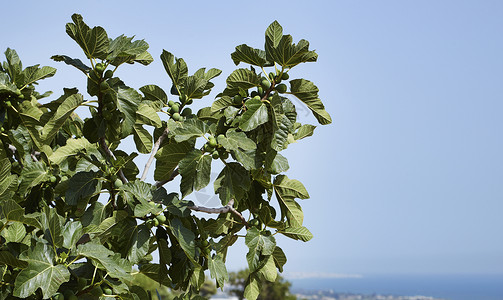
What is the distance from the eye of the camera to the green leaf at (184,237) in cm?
230

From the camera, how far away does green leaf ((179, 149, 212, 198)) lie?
224cm

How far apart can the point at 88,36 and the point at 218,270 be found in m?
1.23

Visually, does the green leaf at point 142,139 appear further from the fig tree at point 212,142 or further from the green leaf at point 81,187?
the fig tree at point 212,142

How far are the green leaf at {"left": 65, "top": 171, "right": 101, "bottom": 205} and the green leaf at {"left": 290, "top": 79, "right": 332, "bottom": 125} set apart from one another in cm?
104

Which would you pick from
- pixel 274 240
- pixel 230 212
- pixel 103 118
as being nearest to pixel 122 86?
pixel 103 118

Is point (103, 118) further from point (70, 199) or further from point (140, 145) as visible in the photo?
point (70, 199)

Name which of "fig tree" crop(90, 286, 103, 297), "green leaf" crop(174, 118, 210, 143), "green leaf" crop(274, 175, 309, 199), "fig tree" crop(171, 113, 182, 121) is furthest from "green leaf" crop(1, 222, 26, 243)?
"green leaf" crop(274, 175, 309, 199)

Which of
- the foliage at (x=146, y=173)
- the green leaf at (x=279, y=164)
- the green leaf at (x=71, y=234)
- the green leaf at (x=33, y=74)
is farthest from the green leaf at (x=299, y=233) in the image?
the green leaf at (x=33, y=74)

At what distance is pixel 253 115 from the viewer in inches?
88.4

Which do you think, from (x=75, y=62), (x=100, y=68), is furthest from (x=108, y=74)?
(x=75, y=62)

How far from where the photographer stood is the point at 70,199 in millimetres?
2488

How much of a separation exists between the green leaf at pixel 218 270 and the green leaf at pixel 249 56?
3.12 ft

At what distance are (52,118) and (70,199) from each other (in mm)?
406

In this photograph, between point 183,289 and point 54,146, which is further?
point 54,146
